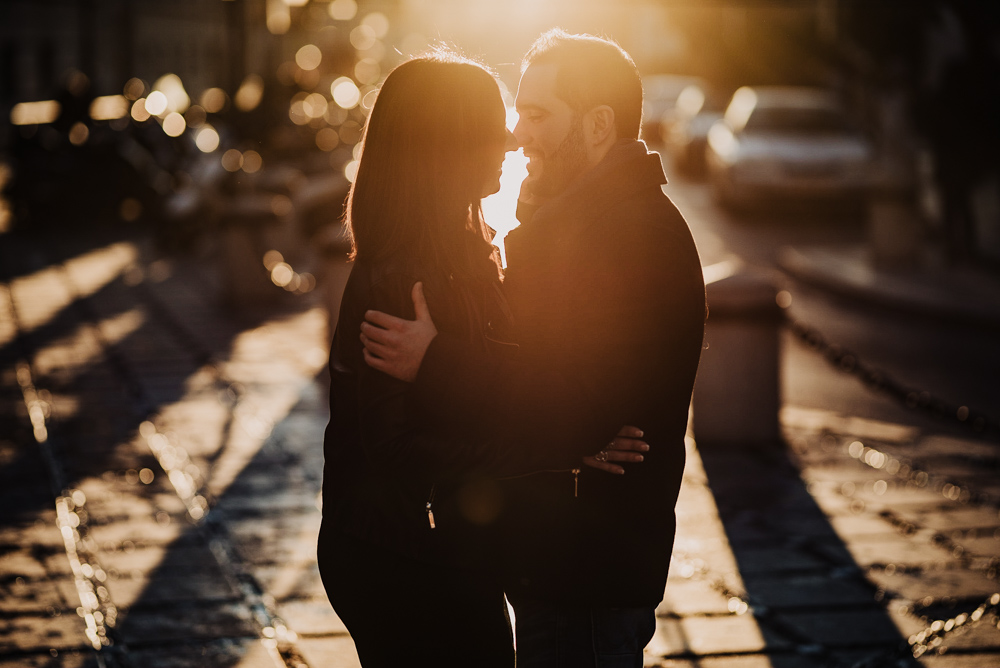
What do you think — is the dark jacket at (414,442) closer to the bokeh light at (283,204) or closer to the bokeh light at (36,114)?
the bokeh light at (283,204)

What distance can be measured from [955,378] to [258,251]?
20.7ft

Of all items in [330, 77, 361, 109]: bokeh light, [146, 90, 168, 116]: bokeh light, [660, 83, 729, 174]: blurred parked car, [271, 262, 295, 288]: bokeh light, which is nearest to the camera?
[271, 262, 295, 288]: bokeh light

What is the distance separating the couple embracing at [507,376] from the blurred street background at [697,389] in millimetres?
154

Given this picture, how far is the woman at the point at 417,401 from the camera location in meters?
2.24

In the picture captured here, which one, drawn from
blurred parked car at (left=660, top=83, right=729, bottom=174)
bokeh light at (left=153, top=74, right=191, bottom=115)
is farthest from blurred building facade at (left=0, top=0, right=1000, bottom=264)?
blurred parked car at (left=660, top=83, right=729, bottom=174)

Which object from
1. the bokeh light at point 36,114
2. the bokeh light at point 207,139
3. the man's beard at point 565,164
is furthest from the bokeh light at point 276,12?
the man's beard at point 565,164

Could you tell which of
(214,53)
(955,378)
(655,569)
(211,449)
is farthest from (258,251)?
(214,53)

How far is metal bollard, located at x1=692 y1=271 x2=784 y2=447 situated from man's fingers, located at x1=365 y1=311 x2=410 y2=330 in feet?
16.2

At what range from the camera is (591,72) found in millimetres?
2504

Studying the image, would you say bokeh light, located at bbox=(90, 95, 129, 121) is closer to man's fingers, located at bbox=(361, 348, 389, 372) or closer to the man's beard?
the man's beard

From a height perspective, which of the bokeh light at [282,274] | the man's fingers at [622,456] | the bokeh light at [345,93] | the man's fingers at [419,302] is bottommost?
the bokeh light at [345,93]

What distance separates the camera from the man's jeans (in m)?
2.55

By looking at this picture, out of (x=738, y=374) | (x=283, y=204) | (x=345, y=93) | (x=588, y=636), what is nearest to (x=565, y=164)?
(x=588, y=636)

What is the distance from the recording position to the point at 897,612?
457 cm
